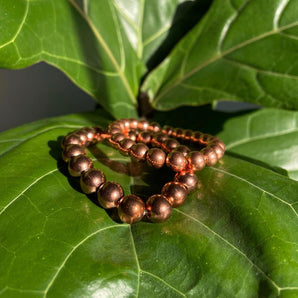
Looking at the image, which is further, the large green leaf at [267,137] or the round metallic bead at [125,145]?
the large green leaf at [267,137]

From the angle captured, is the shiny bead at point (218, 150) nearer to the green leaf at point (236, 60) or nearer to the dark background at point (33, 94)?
the green leaf at point (236, 60)

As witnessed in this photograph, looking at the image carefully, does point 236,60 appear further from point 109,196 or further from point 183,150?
point 109,196

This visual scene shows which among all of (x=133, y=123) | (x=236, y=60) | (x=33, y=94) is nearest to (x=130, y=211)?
(x=133, y=123)

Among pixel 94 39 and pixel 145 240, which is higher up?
pixel 94 39

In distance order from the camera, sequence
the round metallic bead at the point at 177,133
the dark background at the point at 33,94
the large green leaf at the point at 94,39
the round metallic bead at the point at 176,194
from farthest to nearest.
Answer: the dark background at the point at 33,94 < the round metallic bead at the point at 177,133 < the large green leaf at the point at 94,39 < the round metallic bead at the point at 176,194

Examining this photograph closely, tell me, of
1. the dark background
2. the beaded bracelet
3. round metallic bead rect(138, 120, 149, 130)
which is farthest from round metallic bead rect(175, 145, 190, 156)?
the dark background

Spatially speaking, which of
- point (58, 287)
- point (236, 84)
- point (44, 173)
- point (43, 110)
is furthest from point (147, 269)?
point (43, 110)

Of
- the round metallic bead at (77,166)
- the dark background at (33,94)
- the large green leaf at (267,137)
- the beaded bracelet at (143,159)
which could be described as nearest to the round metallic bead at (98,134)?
the beaded bracelet at (143,159)
